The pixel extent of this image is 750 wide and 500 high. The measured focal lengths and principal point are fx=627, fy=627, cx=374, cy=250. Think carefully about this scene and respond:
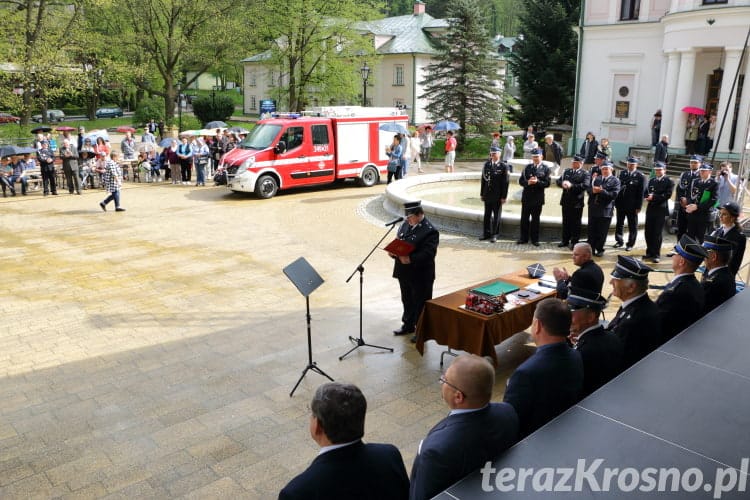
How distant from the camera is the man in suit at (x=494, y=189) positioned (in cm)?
1334

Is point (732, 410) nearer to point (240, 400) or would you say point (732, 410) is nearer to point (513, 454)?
point (513, 454)

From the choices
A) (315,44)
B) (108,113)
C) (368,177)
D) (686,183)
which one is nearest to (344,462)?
(686,183)

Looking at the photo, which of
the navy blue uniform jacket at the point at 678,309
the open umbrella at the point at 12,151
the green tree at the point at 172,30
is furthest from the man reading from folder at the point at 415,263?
the green tree at the point at 172,30

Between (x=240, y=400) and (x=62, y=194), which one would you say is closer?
(x=240, y=400)

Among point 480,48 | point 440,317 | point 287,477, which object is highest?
point 480,48

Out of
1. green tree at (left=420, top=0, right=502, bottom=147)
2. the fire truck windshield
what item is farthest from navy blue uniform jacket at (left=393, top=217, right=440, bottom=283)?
green tree at (left=420, top=0, right=502, bottom=147)

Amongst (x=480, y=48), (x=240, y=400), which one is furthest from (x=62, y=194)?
(x=480, y=48)

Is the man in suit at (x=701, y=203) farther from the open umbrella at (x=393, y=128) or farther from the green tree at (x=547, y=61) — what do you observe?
the green tree at (x=547, y=61)

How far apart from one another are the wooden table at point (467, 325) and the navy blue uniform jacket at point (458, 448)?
3.50m

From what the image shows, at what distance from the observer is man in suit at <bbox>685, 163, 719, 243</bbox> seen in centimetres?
1179

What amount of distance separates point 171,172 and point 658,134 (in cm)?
1935

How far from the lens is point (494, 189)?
13.4 meters

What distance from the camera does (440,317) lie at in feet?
24.4

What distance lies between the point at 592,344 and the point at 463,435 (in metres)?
1.89
